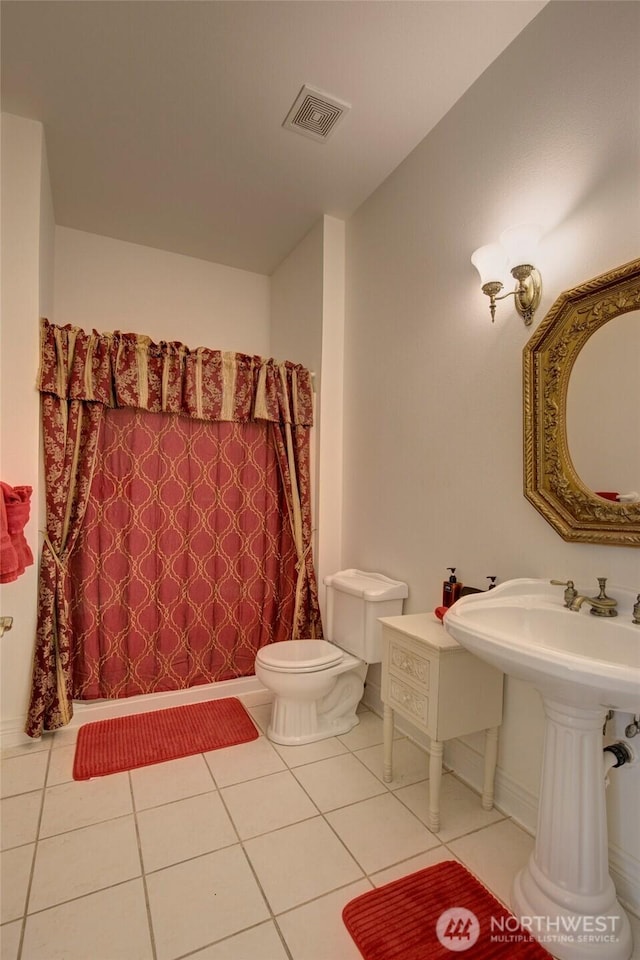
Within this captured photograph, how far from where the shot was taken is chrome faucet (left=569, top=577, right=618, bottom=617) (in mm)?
1300

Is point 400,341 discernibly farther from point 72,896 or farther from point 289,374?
point 72,896

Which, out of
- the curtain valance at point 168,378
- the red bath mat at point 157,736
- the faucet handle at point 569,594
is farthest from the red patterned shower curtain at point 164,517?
the faucet handle at point 569,594

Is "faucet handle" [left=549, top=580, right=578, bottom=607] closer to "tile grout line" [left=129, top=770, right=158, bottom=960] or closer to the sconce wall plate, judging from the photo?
the sconce wall plate

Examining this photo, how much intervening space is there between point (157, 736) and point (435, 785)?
4.11 ft

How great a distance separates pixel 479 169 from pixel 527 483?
1.25 metres

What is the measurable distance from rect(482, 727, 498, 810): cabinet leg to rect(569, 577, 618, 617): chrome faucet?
640 mm

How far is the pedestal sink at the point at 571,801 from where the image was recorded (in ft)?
3.69

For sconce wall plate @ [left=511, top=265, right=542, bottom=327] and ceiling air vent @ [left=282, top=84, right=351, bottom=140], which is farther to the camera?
ceiling air vent @ [left=282, top=84, right=351, bottom=140]

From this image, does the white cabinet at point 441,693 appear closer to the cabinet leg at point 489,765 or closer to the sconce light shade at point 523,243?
the cabinet leg at point 489,765

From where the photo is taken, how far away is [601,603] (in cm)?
131

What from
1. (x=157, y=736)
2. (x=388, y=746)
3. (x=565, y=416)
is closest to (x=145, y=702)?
(x=157, y=736)

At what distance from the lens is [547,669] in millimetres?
1029

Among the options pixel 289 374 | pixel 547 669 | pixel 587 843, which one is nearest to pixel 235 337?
Answer: pixel 289 374

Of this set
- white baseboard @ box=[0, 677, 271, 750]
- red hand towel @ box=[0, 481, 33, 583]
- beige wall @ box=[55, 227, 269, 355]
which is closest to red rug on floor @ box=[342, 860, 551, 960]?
white baseboard @ box=[0, 677, 271, 750]
